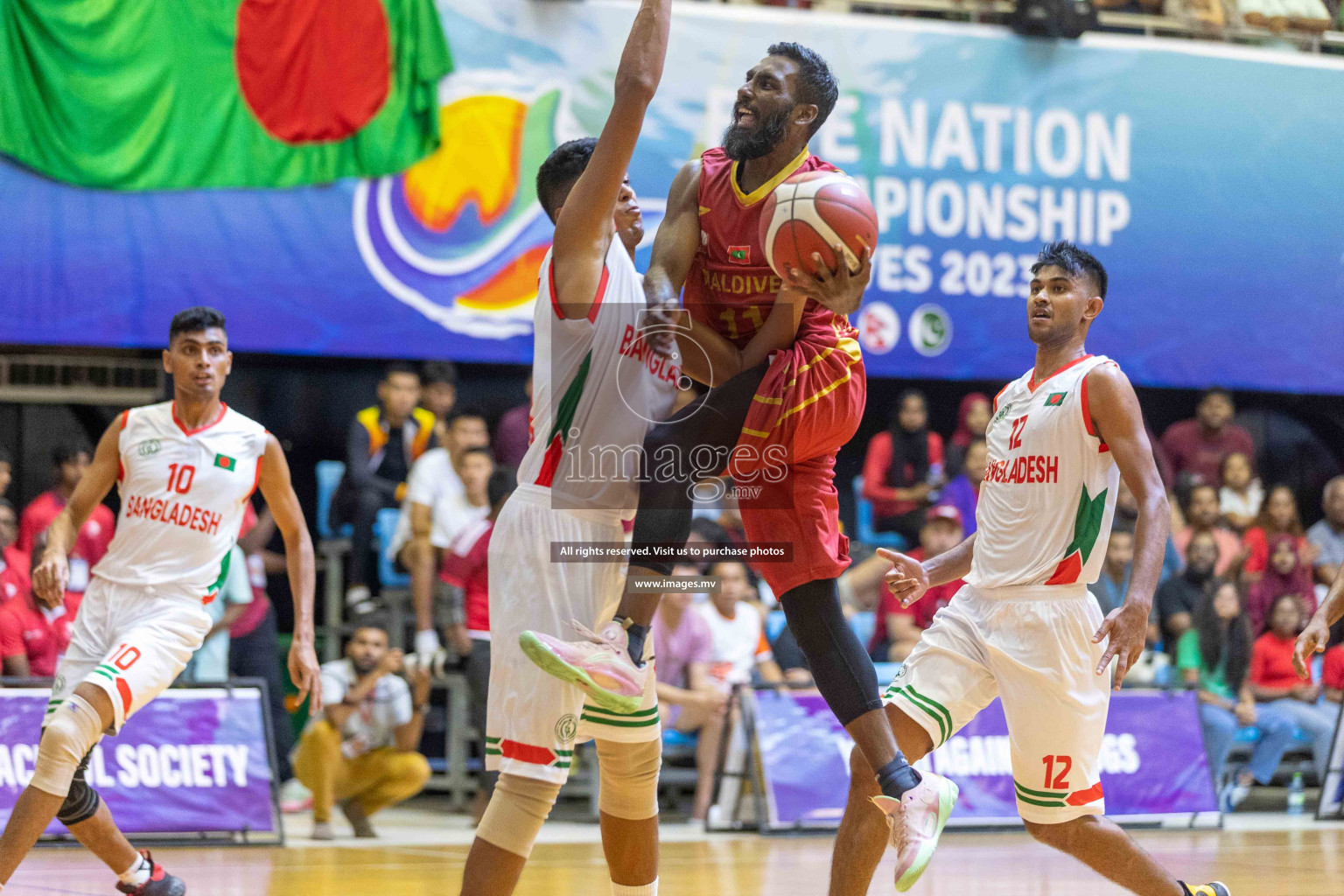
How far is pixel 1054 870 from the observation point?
7.79 m

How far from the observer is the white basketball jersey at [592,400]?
421 cm

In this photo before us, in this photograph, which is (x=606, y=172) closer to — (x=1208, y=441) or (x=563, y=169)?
(x=563, y=169)

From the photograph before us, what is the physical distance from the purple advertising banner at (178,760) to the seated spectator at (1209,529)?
680cm

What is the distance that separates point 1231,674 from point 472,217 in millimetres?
6321

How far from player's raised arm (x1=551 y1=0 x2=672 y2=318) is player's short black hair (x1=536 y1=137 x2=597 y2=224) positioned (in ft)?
1.03

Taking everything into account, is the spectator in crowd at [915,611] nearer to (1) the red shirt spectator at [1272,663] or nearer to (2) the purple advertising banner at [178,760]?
(1) the red shirt spectator at [1272,663]

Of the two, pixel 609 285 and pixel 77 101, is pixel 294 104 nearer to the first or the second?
pixel 77 101

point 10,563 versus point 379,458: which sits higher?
point 379,458

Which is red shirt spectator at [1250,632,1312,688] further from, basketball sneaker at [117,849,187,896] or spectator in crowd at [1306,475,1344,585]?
basketball sneaker at [117,849,187,896]

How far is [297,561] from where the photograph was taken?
20.8ft

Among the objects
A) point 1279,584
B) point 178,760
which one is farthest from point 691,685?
point 1279,584

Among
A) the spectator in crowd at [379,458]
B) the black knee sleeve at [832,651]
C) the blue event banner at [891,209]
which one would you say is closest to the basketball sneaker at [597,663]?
the black knee sleeve at [832,651]

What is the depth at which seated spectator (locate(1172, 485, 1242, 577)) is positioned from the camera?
36.4 feet

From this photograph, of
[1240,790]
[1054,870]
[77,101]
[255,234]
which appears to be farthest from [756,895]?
[77,101]
